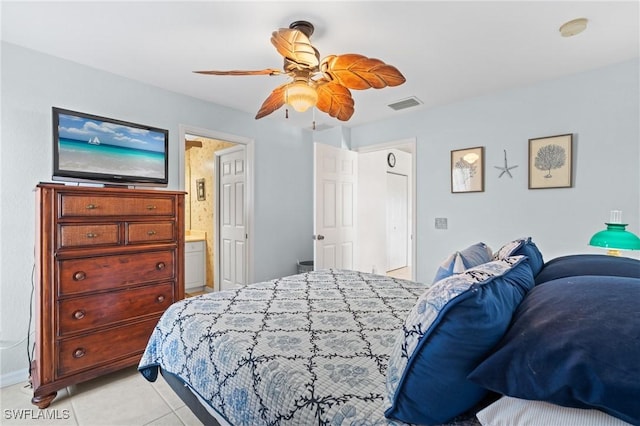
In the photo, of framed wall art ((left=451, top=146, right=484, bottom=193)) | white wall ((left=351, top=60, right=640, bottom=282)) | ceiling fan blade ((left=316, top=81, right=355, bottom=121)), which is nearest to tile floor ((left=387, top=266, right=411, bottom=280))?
white wall ((left=351, top=60, right=640, bottom=282))

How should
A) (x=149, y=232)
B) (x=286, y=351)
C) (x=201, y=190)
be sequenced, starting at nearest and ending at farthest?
1. (x=286, y=351)
2. (x=149, y=232)
3. (x=201, y=190)

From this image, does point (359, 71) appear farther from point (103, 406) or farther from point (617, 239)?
point (103, 406)

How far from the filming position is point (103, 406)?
195 centimetres

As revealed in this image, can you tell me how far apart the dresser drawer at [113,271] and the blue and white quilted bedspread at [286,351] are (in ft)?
2.80

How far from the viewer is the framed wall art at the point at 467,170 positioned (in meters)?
3.27

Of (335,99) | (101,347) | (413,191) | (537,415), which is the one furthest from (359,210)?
(537,415)

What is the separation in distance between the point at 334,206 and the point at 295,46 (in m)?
2.43

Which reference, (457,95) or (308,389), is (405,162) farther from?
(308,389)

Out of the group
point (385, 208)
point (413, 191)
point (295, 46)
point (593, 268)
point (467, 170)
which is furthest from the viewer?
point (385, 208)

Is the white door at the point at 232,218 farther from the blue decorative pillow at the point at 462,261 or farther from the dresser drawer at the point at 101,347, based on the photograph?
the blue decorative pillow at the point at 462,261

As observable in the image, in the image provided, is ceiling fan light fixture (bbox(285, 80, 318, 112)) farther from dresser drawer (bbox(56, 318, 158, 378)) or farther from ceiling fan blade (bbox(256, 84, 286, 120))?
dresser drawer (bbox(56, 318, 158, 378))

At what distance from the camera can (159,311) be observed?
2.44m

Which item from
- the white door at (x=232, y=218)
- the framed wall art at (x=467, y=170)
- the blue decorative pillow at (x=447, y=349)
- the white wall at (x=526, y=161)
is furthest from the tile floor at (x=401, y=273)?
the blue decorative pillow at (x=447, y=349)

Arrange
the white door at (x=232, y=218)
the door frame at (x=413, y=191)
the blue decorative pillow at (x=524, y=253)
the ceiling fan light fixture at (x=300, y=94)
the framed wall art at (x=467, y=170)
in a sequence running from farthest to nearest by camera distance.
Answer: the white door at (x=232, y=218) < the door frame at (x=413, y=191) < the framed wall art at (x=467, y=170) < the ceiling fan light fixture at (x=300, y=94) < the blue decorative pillow at (x=524, y=253)
